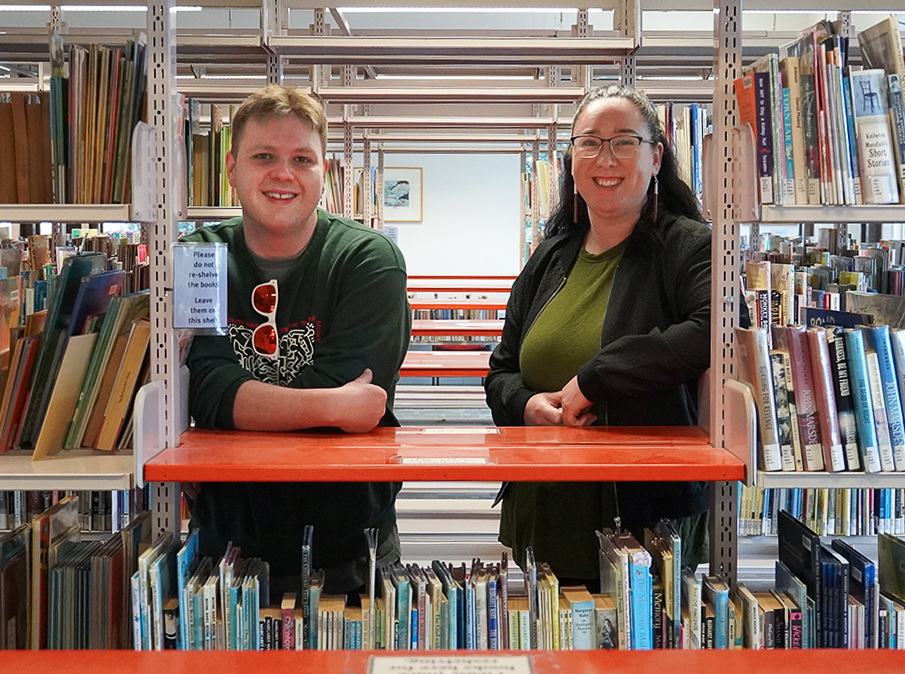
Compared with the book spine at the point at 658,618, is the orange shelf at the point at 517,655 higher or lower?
higher

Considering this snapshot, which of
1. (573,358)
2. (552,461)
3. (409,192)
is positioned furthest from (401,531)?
(409,192)

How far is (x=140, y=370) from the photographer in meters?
1.78

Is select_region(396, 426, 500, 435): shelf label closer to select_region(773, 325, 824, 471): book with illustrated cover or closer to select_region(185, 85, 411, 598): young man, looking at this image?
select_region(185, 85, 411, 598): young man

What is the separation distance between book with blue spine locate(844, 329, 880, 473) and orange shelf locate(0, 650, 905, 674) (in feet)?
2.29

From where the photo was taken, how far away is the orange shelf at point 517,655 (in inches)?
37.7

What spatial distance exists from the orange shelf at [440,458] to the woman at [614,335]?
0.45 ft

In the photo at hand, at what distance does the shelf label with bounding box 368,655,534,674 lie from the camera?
35.4 inches

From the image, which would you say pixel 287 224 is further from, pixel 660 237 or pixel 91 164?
pixel 660 237

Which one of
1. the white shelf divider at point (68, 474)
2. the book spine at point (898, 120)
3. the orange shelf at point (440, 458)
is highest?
the book spine at point (898, 120)

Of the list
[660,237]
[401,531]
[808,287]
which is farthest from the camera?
[808,287]

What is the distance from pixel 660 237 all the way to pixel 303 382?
0.84 m

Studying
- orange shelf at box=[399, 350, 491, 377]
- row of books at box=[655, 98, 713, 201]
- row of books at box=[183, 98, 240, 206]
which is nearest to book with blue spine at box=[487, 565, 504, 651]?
row of books at box=[183, 98, 240, 206]

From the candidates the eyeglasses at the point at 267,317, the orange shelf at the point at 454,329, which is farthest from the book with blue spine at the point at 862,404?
the orange shelf at the point at 454,329

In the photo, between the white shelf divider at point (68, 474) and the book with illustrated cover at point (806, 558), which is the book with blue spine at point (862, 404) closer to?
the book with illustrated cover at point (806, 558)
